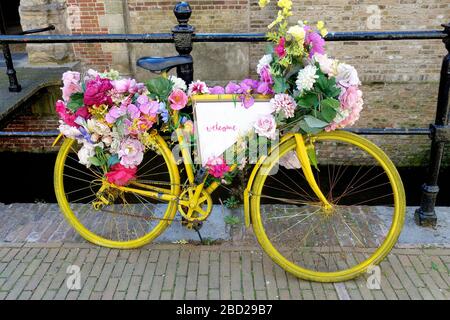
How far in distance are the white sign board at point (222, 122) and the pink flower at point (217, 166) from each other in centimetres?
4


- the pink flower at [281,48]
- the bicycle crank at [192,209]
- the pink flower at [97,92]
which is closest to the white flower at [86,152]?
the pink flower at [97,92]

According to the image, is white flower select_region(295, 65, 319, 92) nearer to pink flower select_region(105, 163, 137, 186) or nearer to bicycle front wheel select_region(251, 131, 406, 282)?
bicycle front wheel select_region(251, 131, 406, 282)

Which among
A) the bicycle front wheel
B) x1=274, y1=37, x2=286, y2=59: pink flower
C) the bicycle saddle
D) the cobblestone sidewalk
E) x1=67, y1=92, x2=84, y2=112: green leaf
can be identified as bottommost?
the cobblestone sidewalk

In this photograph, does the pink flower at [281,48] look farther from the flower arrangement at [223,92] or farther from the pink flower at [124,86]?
the pink flower at [124,86]

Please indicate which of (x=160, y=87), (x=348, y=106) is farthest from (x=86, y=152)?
(x=348, y=106)

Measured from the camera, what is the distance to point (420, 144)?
744 cm

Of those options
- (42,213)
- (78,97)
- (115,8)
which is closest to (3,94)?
(115,8)

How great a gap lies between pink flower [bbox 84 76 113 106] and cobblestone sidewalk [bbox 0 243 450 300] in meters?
1.11

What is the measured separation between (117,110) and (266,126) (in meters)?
0.94

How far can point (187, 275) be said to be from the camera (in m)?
3.04

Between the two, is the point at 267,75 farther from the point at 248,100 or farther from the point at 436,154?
the point at 436,154


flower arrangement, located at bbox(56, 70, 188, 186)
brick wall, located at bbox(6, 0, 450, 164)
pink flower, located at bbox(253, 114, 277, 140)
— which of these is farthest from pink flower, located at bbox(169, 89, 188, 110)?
brick wall, located at bbox(6, 0, 450, 164)

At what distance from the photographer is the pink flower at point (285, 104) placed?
2.70 meters

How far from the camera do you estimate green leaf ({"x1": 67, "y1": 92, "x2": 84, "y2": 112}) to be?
2.95 m
